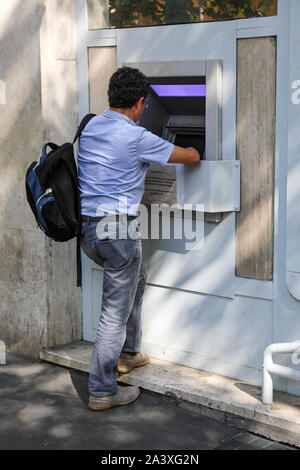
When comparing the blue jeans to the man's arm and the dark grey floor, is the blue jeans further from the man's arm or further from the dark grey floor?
the man's arm

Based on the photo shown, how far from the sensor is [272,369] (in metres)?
3.79

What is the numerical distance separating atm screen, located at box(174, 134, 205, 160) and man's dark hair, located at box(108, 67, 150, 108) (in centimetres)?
52

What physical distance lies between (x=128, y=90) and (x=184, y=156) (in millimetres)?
438

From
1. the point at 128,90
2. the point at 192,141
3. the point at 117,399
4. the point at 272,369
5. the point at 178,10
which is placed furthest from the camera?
the point at 192,141

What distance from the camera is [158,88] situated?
4348mm

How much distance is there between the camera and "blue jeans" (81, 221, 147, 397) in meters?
3.97

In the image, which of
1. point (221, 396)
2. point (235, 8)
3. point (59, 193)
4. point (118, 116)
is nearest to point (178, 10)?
point (235, 8)

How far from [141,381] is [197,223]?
93cm

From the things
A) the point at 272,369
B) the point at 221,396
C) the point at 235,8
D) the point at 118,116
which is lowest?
the point at 221,396

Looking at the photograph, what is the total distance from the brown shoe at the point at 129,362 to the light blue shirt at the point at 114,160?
2.97 feet

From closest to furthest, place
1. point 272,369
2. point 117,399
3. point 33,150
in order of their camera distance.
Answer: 1. point 272,369
2. point 117,399
3. point 33,150

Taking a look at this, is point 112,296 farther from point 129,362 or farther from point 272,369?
point 272,369
